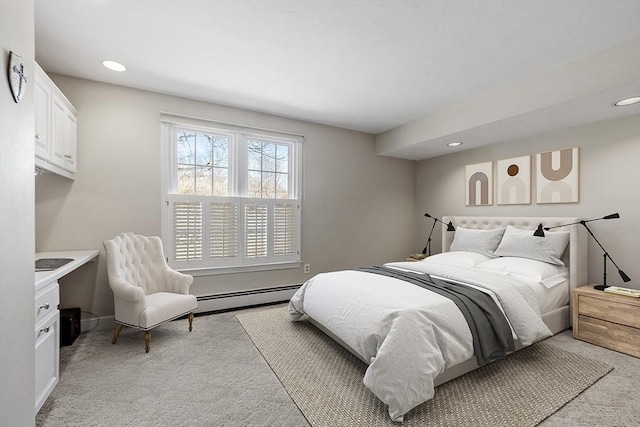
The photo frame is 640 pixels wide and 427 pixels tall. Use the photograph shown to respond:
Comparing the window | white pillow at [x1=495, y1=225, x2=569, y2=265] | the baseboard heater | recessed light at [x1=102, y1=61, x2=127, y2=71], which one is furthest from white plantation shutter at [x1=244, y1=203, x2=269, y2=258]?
white pillow at [x1=495, y1=225, x2=569, y2=265]

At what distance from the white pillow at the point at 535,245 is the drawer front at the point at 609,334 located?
608mm

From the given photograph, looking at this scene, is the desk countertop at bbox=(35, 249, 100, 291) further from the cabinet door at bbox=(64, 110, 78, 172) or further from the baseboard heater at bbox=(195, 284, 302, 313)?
A: the baseboard heater at bbox=(195, 284, 302, 313)

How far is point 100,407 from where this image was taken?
1.74 m

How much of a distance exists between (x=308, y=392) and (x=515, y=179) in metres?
3.59

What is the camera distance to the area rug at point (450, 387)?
1.66m

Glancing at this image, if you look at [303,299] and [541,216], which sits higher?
[541,216]

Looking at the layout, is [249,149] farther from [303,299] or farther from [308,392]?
[308,392]

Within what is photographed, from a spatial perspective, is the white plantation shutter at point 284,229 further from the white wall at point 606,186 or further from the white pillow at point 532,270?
the white wall at point 606,186

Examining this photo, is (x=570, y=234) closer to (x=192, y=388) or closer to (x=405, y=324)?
(x=405, y=324)

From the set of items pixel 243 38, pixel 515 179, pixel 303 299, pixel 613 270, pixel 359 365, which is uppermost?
pixel 243 38

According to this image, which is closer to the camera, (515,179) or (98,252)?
(98,252)

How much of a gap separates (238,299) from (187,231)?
1.05m

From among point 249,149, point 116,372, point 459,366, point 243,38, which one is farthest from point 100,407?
point 249,149

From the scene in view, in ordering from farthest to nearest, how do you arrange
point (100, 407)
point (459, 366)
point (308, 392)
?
point (459, 366) < point (308, 392) < point (100, 407)
